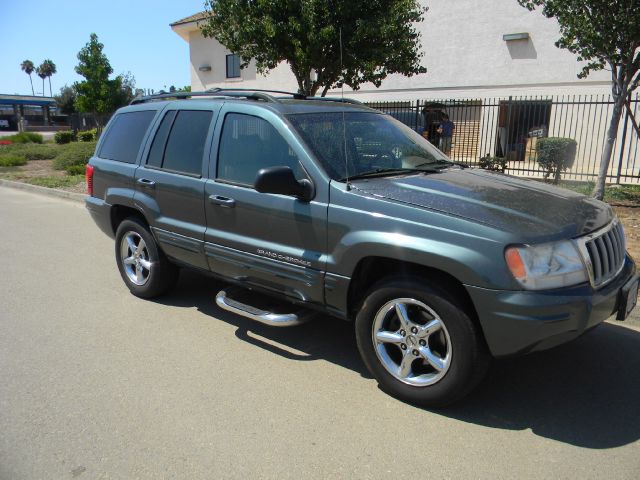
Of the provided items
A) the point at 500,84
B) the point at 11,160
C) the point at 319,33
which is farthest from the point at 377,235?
the point at 11,160

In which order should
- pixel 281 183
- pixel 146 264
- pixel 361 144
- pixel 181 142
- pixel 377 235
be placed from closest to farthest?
pixel 377 235, pixel 281 183, pixel 361 144, pixel 181 142, pixel 146 264

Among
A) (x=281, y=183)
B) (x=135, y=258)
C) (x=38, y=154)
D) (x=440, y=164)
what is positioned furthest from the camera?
(x=38, y=154)

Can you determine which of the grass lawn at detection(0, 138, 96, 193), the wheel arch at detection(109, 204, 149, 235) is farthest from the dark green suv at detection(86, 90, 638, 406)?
the grass lawn at detection(0, 138, 96, 193)

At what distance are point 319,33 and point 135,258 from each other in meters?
7.25

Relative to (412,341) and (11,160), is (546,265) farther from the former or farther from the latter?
(11,160)

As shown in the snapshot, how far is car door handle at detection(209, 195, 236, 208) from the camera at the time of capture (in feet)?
13.5

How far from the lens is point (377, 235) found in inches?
131

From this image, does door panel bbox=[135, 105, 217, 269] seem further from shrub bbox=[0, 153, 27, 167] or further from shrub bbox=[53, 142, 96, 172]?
shrub bbox=[0, 153, 27, 167]

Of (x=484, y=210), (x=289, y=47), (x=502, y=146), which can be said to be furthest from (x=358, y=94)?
(x=484, y=210)

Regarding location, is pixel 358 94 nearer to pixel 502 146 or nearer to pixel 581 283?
pixel 502 146

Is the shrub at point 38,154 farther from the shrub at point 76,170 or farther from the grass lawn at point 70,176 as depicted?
the shrub at point 76,170

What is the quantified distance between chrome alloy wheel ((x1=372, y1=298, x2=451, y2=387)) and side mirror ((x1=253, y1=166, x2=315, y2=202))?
0.93 meters

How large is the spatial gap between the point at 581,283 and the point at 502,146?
16.8 metres

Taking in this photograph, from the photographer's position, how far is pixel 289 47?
1166 cm
